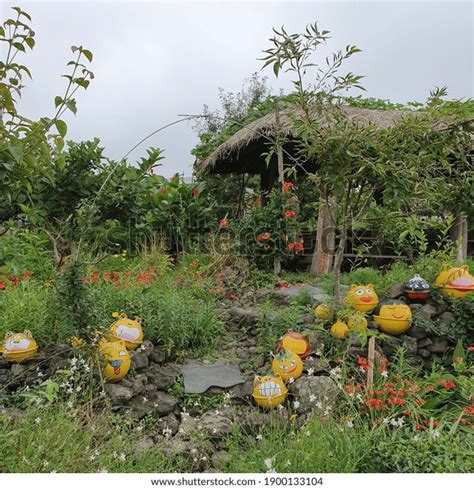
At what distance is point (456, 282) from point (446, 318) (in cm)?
32

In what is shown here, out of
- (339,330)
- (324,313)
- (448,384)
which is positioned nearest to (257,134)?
(324,313)

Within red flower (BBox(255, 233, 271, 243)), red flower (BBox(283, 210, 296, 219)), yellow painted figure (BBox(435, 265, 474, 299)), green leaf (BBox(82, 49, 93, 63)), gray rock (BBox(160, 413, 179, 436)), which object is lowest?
gray rock (BBox(160, 413, 179, 436))

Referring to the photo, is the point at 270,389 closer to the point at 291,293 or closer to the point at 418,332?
the point at 418,332

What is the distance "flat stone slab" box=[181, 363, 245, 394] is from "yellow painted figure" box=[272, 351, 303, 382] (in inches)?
14.1

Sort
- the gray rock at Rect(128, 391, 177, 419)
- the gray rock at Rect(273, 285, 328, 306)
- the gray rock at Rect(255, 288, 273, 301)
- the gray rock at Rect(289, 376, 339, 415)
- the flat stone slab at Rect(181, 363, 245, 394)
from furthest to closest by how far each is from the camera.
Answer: the gray rock at Rect(255, 288, 273, 301)
the gray rock at Rect(273, 285, 328, 306)
the flat stone slab at Rect(181, 363, 245, 394)
the gray rock at Rect(128, 391, 177, 419)
the gray rock at Rect(289, 376, 339, 415)

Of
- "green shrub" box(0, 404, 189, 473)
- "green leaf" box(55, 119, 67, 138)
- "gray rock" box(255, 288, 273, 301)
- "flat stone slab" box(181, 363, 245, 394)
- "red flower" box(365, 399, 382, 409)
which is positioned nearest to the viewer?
"green leaf" box(55, 119, 67, 138)

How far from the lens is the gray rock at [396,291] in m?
3.98

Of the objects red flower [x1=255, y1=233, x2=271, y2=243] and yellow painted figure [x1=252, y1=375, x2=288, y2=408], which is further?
red flower [x1=255, y1=233, x2=271, y2=243]

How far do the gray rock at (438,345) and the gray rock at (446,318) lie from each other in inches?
6.1

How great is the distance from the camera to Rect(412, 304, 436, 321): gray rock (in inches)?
150

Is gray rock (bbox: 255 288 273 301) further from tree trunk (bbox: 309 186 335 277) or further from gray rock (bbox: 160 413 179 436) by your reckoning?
gray rock (bbox: 160 413 179 436)

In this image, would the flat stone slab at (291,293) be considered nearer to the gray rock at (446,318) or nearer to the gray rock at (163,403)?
the gray rock at (446,318)

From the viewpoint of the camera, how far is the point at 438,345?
12.3ft

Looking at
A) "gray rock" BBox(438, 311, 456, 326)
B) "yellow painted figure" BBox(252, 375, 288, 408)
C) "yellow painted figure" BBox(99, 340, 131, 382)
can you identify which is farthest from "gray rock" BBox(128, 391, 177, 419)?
"gray rock" BBox(438, 311, 456, 326)
